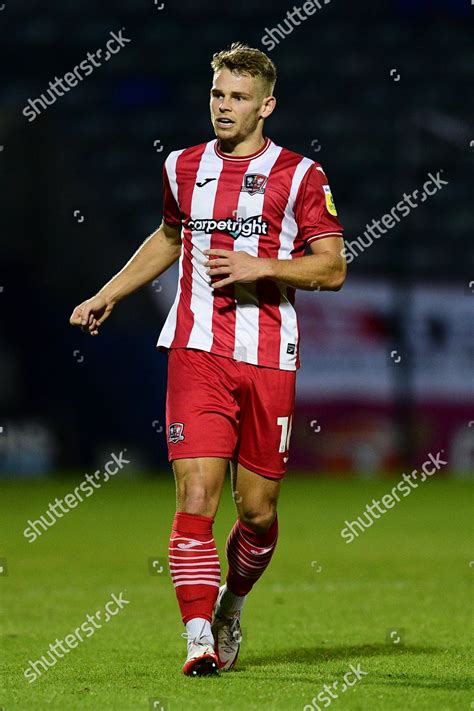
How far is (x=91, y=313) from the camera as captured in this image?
478 cm

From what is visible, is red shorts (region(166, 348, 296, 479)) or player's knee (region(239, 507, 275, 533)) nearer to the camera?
red shorts (region(166, 348, 296, 479))

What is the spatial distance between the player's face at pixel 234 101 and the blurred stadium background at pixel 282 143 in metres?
10.7

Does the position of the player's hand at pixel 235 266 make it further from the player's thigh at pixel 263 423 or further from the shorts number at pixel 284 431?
the shorts number at pixel 284 431

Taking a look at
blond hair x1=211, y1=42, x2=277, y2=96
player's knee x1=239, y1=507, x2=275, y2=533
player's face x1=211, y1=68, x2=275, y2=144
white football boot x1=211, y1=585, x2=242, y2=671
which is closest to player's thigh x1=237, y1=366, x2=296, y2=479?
player's knee x1=239, y1=507, x2=275, y2=533

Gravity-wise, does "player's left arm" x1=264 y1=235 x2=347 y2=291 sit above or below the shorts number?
above

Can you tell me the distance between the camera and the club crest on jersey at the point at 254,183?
181 inches

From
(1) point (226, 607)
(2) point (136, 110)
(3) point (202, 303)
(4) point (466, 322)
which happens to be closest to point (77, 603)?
(1) point (226, 607)

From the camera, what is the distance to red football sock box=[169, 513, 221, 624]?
170 inches

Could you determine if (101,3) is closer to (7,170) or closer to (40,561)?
(7,170)

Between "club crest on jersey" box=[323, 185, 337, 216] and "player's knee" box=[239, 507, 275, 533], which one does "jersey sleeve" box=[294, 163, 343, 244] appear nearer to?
"club crest on jersey" box=[323, 185, 337, 216]

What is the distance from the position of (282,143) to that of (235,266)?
16689 mm

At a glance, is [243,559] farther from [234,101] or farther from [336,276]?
[234,101]

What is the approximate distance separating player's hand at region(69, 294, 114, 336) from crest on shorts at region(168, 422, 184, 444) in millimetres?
504

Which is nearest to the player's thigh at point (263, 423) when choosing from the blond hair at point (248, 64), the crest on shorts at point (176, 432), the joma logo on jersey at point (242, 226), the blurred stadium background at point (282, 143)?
the crest on shorts at point (176, 432)
